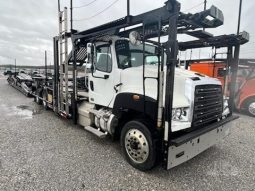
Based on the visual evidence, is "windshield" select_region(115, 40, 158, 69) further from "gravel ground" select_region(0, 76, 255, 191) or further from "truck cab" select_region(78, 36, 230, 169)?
"gravel ground" select_region(0, 76, 255, 191)

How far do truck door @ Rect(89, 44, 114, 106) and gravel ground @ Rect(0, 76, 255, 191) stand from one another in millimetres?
1069

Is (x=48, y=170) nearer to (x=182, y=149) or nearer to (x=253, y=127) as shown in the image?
(x=182, y=149)

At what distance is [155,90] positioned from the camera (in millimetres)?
3189

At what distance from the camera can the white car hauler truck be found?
9.23 ft

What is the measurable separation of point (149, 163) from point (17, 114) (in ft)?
19.4

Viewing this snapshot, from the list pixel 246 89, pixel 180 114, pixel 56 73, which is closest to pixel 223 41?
pixel 180 114

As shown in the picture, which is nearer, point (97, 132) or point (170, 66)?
point (170, 66)

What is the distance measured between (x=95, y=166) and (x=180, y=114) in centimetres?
176

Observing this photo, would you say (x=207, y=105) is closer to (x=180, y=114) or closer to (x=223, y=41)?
(x=180, y=114)

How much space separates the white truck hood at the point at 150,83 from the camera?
3088mm

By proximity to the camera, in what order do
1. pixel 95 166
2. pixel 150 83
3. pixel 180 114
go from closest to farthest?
pixel 180 114 → pixel 150 83 → pixel 95 166

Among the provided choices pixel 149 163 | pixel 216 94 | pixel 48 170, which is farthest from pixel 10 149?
pixel 216 94

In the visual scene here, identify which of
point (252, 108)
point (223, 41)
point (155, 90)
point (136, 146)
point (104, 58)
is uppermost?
point (223, 41)

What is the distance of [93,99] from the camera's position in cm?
473
